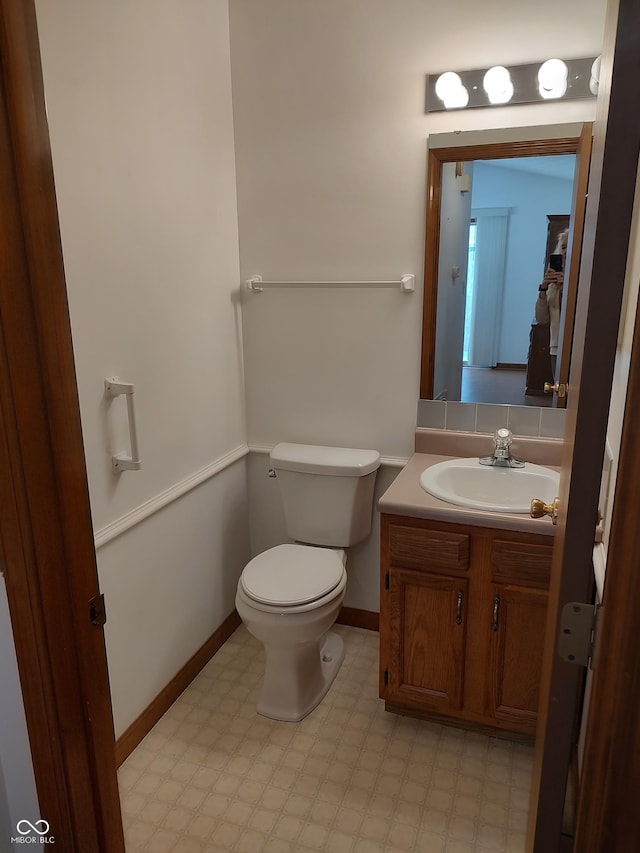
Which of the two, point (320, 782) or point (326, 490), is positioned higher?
point (326, 490)

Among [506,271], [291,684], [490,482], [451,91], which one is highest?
[451,91]

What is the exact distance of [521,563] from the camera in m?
1.80

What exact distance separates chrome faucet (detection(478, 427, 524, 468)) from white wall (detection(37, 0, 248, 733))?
3.53 feet

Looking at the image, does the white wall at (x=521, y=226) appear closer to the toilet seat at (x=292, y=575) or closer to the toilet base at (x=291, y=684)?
the toilet seat at (x=292, y=575)

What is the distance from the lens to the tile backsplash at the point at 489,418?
7.14ft

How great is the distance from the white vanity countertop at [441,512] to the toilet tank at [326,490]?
0.29 metres

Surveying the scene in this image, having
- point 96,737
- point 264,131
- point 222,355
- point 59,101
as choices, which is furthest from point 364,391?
point 96,737

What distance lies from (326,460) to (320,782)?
108 cm

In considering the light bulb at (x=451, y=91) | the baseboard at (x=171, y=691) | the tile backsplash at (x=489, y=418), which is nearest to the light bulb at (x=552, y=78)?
the light bulb at (x=451, y=91)

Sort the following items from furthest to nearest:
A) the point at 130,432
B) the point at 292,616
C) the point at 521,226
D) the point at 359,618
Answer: the point at 359,618, the point at 521,226, the point at 292,616, the point at 130,432

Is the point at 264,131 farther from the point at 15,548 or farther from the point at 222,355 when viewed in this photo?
the point at 15,548

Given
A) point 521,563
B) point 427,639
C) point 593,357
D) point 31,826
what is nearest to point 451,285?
point 521,563

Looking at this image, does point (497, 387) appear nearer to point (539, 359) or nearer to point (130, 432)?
point (539, 359)

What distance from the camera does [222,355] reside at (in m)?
2.40
